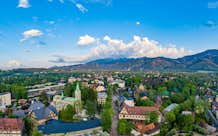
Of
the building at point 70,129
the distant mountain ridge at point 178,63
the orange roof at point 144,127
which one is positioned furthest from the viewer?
the distant mountain ridge at point 178,63

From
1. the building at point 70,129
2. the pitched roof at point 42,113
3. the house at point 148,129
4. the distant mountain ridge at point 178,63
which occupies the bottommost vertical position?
the house at point 148,129

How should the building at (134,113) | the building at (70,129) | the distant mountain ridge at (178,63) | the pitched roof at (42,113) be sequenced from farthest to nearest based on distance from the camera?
the distant mountain ridge at (178,63)
the pitched roof at (42,113)
the building at (134,113)
the building at (70,129)

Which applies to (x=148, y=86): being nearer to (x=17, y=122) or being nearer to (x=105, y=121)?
(x=105, y=121)

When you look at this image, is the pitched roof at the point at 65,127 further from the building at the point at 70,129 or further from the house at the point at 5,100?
the house at the point at 5,100

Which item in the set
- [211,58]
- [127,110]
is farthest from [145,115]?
[211,58]

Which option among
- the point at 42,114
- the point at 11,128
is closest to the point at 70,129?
the point at 11,128

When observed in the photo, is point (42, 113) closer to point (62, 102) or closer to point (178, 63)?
point (62, 102)

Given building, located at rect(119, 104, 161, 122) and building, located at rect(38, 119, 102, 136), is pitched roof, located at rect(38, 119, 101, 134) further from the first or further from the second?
building, located at rect(119, 104, 161, 122)

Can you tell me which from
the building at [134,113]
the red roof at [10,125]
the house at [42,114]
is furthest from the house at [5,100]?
the building at [134,113]

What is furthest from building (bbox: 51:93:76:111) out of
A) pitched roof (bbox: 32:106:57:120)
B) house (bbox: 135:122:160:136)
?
house (bbox: 135:122:160:136)

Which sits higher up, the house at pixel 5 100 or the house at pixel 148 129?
the house at pixel 5 100
